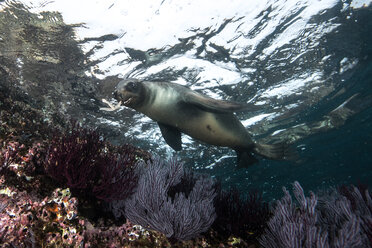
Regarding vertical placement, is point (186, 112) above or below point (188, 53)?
below

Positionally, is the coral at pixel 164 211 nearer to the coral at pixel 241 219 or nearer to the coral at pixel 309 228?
the coral at pixel 241 219

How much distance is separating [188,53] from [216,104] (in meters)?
5.01

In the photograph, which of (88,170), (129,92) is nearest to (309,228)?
(88,170)

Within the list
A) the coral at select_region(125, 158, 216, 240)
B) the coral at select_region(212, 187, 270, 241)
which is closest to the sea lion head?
the coral at select_region(125, 158, 216, 240)

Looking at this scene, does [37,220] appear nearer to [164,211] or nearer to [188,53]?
[164,211]

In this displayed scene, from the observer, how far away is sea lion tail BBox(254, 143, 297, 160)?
19.2 ft

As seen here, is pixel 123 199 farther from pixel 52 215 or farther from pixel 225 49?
pixel 225 49

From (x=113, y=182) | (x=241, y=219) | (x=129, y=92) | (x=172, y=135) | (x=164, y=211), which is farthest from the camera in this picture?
(x=172, y=135)

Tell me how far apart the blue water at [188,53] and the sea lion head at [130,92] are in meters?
2.71

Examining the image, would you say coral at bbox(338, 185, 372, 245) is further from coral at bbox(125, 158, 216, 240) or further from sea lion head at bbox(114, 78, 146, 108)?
sea lion head at bbox(114, 78, 146, 108)

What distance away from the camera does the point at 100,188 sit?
2.58 m

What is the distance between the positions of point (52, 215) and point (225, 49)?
8.49m

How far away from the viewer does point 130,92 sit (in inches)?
167

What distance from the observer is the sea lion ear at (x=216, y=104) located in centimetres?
434
